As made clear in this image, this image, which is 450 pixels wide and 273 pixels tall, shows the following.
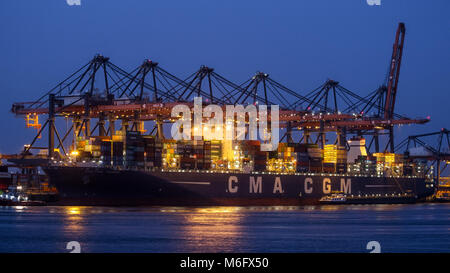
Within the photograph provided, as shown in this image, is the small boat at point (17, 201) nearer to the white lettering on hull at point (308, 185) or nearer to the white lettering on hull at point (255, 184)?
the white lettering on hull at point (255, 184)

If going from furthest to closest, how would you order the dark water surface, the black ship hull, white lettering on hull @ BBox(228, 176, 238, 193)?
white lettering on hull @ BBox(228, 176, 238, 193)
the black ship hull
the dark water surface

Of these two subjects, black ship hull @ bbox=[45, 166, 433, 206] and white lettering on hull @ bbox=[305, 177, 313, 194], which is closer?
black ship hull @ bbox=[45, 166, 433, 206]

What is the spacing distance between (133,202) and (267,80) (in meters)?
26.4

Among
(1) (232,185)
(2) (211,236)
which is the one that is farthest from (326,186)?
(2) (211,236)

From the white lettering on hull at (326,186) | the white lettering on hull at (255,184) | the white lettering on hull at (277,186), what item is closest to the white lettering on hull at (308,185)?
the white lettering on hull at (326,186)

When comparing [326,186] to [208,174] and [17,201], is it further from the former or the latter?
[17,201]

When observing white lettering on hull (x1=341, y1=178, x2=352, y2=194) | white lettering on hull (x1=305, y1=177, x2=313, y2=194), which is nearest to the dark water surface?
white lettering on hull (x1=305, y1=177, x2=313, y2=194)

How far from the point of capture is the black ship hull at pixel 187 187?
60.7 m

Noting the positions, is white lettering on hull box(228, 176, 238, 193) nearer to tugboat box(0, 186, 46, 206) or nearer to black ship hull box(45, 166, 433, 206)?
black ship hull box(45, 166, 433, 206)

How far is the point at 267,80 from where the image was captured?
81812 millimetres

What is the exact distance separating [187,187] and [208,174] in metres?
2.94

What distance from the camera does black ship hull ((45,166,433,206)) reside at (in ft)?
199
